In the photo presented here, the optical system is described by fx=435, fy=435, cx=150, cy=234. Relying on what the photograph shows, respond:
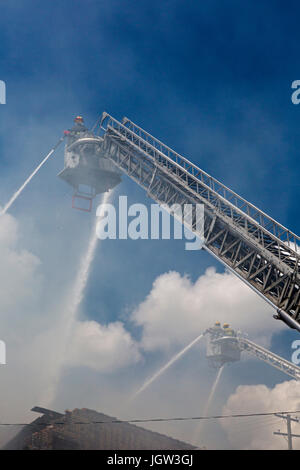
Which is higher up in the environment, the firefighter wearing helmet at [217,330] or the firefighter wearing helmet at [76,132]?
the firefighter wearing helmet at [76,132]

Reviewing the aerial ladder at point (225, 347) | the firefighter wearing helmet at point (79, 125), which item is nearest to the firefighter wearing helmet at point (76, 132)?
the firefighter wearing helmet at point (79, 125)

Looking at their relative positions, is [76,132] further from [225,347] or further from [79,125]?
[225,347]

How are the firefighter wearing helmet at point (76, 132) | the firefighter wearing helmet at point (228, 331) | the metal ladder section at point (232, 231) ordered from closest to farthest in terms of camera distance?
the metal ladder section at point (232, 231) < the firefighter wearing helmet at point (76, 132) < the firefighter wearing helmet at point (228, 331)

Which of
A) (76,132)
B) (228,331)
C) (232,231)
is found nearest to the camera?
(232,231)

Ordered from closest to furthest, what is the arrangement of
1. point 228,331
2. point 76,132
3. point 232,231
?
1. point 232,231
2. point 76,132
3. point 228,331

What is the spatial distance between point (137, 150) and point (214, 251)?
36.3 ft

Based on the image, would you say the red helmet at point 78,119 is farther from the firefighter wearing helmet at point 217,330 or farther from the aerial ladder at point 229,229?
the firefighter wearing helmet at point 217,330

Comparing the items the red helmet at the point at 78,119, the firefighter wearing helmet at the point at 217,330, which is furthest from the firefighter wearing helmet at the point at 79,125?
the firefighter wearing helmet at the point at 217,330

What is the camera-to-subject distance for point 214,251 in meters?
29.6

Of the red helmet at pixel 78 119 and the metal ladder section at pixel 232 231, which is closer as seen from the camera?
the metal ladder section at pixel 232 231

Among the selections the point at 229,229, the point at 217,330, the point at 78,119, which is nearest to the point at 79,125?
the point at 78,119

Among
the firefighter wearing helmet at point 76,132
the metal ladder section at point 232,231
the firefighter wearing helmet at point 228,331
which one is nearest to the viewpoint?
the metal ladder section at point 232,231

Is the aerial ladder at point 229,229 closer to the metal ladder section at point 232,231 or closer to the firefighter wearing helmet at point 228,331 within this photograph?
the metal ladder section at point 232,231
